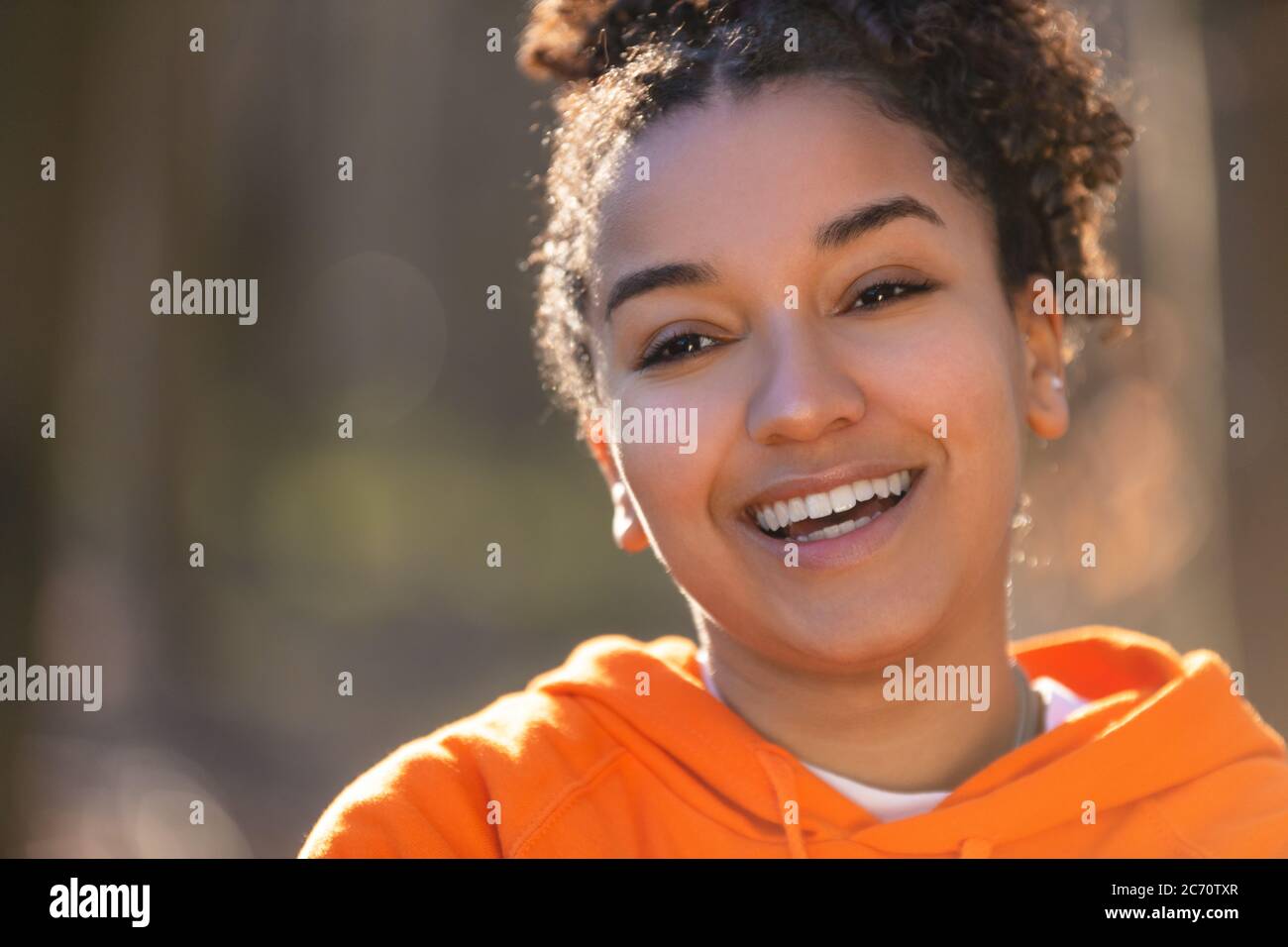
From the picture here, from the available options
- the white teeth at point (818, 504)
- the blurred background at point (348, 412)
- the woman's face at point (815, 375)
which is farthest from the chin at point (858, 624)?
the blurred background at point (348, 412)

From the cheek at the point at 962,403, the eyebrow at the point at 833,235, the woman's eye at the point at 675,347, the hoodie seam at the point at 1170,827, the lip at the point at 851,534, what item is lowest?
the hoodie seam at the point at 1170,827

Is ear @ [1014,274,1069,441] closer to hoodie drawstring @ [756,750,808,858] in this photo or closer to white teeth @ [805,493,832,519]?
white teeth @ [805,493,832,519]

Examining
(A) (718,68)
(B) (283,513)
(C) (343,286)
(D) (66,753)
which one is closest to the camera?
(A) (718,68)

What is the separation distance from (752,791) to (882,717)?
0.21m

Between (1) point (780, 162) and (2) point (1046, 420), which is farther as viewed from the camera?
(2) point (1046, 420)

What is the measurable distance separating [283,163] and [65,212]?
216cm

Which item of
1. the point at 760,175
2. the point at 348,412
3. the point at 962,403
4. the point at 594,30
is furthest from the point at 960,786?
the point at 348,412

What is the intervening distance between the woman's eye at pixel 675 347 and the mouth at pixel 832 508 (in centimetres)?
21

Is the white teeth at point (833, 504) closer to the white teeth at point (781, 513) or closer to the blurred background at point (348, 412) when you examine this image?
the white teeth at point (781, 513)

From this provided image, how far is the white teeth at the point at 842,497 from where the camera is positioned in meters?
1.54

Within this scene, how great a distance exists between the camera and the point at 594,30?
189 centimetres

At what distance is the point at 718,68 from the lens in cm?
162

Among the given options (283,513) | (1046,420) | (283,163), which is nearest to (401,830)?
(1046,420)

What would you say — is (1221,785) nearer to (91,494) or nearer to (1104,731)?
(1104,731)
